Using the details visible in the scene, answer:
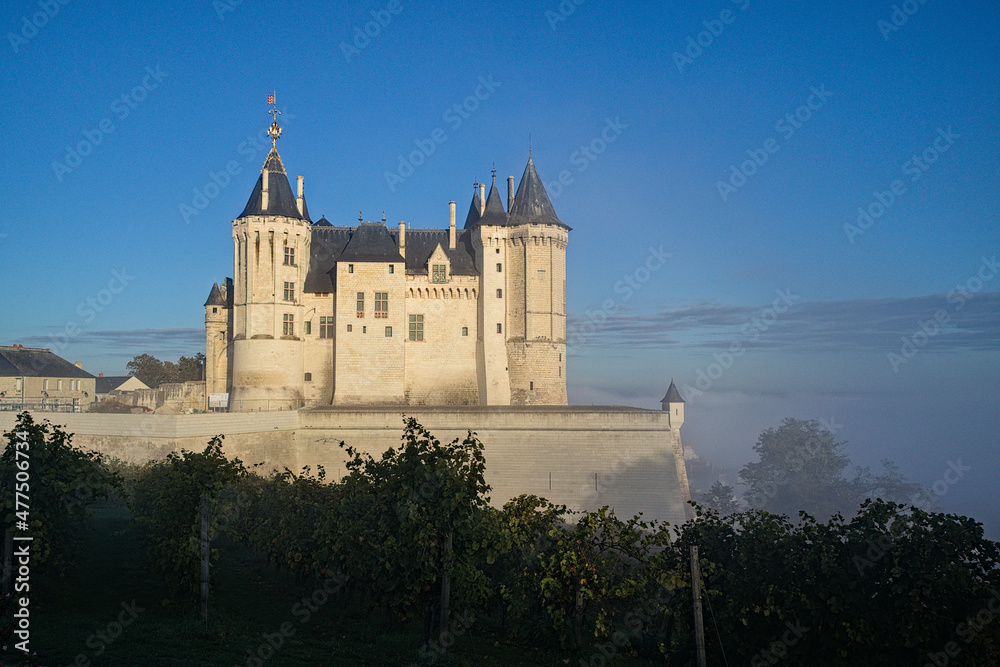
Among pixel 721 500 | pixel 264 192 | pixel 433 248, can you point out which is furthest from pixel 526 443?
pixel 721 500

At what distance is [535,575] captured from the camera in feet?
44.4

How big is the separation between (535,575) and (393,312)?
96.7ft

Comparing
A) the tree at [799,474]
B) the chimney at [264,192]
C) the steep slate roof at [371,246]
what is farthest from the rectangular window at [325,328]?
the tree at [799,474]

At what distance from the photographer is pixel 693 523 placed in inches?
574

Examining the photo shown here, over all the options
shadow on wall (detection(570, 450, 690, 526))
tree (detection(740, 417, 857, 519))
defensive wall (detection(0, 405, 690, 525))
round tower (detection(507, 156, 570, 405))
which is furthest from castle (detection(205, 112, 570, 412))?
tree (detection(740, 417, 857, 519))

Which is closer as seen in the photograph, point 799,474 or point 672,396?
point 672,396

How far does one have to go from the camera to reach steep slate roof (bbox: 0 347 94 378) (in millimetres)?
47753

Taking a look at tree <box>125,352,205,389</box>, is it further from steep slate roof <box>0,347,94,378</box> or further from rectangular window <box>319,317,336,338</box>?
rectangular window <box>319,317,336,338</box>

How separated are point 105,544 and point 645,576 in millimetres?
15875

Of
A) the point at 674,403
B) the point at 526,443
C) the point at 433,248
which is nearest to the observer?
the point at 526,443

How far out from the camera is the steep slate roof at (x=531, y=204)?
134 feet

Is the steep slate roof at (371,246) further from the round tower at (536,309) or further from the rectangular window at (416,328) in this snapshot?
the round tower at (536,309)

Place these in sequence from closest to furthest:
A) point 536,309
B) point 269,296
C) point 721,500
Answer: point 269,296 → point 536,309 → point 721,500

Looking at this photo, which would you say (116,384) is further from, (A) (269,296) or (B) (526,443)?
(B) (526,443)
